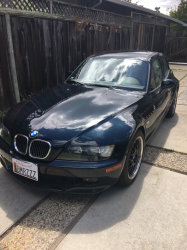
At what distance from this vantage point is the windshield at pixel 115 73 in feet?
10.8

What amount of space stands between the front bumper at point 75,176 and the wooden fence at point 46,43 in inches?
116

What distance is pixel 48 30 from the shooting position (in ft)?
17.1

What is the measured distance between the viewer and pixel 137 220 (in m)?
2.17

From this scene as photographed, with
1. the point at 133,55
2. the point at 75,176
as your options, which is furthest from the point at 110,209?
the point at 133,55

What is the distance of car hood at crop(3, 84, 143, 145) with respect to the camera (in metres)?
2.28

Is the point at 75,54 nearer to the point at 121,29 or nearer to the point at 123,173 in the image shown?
the point at 121,29

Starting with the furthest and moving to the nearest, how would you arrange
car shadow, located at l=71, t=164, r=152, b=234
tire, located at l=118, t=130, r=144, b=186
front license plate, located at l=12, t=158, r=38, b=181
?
tire, located at l=118, t=130, r=144, b=186
front license plate, located at l=12, t=158, r=38, b=181
car shadow, located at l=71, t=164, r=152, b=234

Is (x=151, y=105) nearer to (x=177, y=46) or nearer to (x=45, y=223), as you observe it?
(x=45, y=223)

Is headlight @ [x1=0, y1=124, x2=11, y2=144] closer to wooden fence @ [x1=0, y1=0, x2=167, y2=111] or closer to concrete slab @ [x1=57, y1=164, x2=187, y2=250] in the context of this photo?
concrete slab @ [x1=57, y1=164, x2=187, y2=250]

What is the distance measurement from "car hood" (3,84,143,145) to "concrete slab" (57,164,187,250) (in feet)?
2.90

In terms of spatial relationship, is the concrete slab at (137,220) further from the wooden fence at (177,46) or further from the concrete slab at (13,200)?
the wooden fence at (177,46)

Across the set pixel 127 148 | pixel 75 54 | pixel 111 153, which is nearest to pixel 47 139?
pixel 111 153

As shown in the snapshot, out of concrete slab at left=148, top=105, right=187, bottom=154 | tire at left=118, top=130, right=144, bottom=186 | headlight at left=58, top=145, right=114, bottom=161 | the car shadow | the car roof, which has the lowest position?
concrete slab at left=148, top=105, right=187, bottom=154

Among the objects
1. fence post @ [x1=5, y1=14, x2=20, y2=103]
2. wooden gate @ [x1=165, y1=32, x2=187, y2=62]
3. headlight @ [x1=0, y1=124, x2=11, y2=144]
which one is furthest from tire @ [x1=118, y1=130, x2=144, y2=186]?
wooden gate @ [x1=165, y1=32, x2=187, y2=62]
